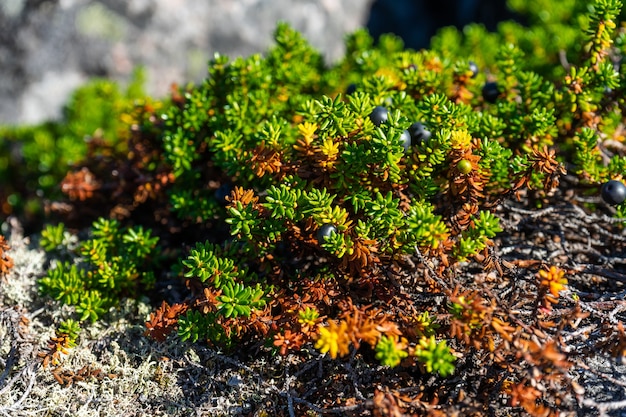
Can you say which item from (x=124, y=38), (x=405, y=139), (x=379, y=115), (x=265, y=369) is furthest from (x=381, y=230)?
(x=124, y=38)

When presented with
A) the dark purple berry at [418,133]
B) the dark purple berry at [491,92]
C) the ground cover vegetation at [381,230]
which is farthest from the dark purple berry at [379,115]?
the dark purple berry at [491,92]

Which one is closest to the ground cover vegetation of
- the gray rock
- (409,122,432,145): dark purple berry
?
(409,122,432,145): dark purple berry

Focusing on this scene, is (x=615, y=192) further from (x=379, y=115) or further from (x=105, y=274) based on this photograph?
(x=105, y=274)

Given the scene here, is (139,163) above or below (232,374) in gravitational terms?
above

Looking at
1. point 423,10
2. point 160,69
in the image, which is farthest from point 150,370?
point 423,10

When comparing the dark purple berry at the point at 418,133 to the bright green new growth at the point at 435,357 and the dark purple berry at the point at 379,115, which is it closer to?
the dark purple berry at the point at 379,115

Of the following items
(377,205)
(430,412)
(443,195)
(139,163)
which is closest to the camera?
(430,412)

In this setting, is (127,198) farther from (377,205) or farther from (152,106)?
(377,205)
